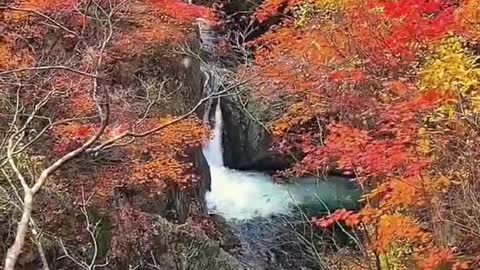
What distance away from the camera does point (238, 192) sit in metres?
17.5

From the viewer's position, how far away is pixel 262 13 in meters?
15.7

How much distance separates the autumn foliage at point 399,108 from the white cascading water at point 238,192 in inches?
190

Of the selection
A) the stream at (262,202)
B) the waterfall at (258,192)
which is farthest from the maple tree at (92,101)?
the waterfall at (258,192)

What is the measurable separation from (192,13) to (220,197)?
224 inches

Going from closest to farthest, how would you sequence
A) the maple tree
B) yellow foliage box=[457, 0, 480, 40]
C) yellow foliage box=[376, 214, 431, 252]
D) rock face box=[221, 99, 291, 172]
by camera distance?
yellow foliage box=[457, 0, 480, 40]
yellow foliage box=[376, 214, 431, 252]
the maple tree
rock face box=[221, 99, 291, 172]

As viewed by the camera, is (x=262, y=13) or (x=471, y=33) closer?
(x=471, y=33)

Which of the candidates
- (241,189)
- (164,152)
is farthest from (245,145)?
(164,152)

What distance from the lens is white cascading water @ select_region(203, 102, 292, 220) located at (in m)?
16.0

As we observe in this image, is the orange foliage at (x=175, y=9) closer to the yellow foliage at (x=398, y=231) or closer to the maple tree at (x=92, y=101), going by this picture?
the maple tree at (x=92, y=101)

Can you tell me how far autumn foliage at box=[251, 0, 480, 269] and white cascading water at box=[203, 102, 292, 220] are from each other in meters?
4.82

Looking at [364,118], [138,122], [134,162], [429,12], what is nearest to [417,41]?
[429,12]

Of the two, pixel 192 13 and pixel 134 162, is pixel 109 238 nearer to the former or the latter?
pixel 134 162

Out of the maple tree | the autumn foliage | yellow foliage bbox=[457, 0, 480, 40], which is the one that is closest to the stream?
the maple tree

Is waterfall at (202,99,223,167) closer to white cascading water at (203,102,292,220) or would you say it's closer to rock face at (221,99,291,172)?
white cascading water at (203,102,292,220)
